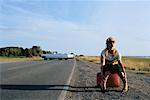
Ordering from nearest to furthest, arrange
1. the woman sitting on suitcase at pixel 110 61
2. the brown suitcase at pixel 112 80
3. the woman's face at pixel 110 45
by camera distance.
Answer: the woman's face at pixel 110 45 < the woman sitting on suitcase at pixel 110 61 < the brown suitcase at pixel 112 80

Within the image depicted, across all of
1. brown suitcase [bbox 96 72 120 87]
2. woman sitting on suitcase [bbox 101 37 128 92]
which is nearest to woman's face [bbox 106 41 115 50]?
woman sitting on suitcase [bbox 101 37 128 92]

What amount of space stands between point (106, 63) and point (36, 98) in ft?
10.1

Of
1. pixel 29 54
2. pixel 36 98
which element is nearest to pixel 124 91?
pixel 36 98

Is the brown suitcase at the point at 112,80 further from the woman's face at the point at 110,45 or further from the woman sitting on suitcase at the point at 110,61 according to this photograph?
the woman's face at the point at 110,45

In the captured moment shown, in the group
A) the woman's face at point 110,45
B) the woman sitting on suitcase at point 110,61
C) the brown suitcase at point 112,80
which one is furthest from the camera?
the brown suitcase at point 112,80

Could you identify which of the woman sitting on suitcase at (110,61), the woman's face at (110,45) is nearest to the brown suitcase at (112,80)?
the woman sitting on suitcase at (110,61)

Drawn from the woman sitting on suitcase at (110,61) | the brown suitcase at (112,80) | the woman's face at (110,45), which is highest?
the woman's face at (110,45)

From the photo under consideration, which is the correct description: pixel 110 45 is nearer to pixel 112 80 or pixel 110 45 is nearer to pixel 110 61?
pixel 110 61

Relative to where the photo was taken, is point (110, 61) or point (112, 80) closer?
point (110, 61)

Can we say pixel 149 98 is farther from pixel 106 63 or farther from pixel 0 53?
pixel 0 53

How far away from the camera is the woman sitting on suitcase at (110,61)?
471 inches

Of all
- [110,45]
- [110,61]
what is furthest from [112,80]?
[110,45]

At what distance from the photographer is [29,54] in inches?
4719

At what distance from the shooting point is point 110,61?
12.2 m
